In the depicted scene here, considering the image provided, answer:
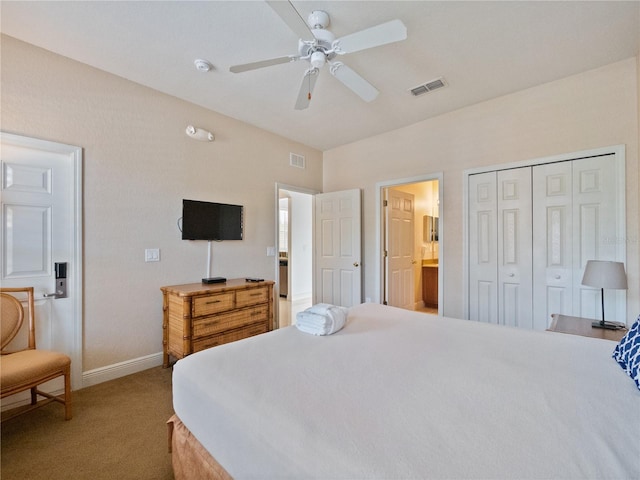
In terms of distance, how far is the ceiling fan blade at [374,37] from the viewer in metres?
1.63

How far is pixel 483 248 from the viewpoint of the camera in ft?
10.4

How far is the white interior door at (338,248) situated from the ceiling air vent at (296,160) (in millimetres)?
560

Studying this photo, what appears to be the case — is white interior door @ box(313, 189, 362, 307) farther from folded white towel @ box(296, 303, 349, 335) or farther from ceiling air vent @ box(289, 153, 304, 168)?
folded white towel @ box(296, 303, 349, 335)

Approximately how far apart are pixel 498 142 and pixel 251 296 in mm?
3120

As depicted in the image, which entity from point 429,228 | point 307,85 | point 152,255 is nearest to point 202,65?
point 307,85

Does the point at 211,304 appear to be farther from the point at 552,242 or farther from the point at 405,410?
the point at 552,242

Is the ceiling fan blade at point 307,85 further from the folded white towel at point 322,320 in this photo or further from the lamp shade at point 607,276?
the lamp shade at point 607,276

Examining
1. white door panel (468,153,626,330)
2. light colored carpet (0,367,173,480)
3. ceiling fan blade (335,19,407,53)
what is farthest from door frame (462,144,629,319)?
light colored carpet (0,367,173,480)

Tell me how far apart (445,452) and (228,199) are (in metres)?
3.28

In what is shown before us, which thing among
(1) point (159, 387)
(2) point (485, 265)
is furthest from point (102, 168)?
(2) point (485, 265)

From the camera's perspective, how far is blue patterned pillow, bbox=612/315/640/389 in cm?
114

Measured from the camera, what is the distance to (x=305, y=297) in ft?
19.5

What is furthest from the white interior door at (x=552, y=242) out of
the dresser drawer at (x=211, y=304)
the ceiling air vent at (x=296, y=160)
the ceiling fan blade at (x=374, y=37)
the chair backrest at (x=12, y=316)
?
the chair backrest at (x=12, y=316)

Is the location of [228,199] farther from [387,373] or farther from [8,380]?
[387,373]
